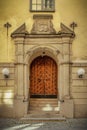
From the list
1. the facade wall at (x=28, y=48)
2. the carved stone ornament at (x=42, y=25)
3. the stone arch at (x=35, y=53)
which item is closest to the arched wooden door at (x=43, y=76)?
the stone arch at (x=35, y=53)

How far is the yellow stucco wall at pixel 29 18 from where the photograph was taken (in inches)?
587

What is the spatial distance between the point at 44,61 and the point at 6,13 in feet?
10.2

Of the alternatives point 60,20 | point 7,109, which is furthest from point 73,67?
point 7,109

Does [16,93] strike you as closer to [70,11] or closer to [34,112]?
[34,112]

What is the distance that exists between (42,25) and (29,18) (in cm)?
67

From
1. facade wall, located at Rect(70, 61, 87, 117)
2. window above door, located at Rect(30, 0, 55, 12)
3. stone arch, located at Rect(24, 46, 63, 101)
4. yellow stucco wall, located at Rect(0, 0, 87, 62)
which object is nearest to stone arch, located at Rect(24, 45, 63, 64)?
stone arch, located at Rect(24, 46, 63, 101)

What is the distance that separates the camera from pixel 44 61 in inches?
644

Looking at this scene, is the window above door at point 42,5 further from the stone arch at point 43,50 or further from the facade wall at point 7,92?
the facade wall at point 7,92

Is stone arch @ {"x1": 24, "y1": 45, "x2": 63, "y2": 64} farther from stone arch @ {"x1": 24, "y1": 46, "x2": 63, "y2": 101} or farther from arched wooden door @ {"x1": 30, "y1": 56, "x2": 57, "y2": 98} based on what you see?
arched wooden door @ {"x1": 30, "y1": 56, "x2": 57, "y2": 98}

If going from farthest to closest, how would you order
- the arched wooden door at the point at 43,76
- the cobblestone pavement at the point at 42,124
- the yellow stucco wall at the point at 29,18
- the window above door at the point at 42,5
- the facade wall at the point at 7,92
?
the arched wooden door at the point at 43,76 < the window above door at the point at 42,5 < the yellow stucco wall at the point at 29,18 < the facade wall at the point at 7,92 < the cobblestone pavement at the point at 42,124

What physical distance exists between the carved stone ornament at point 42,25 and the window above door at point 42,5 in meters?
0.34

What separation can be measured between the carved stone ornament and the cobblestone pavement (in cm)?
403

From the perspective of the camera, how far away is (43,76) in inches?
640

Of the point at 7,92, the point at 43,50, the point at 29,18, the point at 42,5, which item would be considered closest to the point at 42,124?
the point at 7,92
